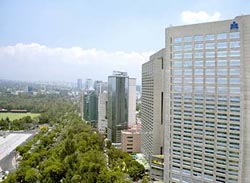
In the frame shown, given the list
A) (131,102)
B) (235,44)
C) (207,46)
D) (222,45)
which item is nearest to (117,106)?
(131,102)

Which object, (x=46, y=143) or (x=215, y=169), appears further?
(x=46, y=143)

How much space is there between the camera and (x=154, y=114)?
6.68 m

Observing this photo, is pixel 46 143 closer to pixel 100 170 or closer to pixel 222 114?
pixel 100 170

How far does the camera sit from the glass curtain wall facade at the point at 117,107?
954 centimetres

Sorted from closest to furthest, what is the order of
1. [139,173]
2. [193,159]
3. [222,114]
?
[222,114]
[193,159]
[139,173]

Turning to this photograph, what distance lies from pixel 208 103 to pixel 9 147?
6.61m

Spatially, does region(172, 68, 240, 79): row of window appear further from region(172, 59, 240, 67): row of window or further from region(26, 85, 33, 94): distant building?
region(26, 85, 33, 94): distant building

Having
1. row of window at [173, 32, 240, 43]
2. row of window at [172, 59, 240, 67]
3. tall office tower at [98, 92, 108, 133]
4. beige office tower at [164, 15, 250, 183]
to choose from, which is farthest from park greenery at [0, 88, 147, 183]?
tall office tower at [98, 92, 108, 133]

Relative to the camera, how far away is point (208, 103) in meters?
4.64

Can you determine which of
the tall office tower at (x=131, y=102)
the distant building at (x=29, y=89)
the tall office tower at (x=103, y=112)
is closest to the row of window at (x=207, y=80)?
the tall office tower at (x=131, y=102)

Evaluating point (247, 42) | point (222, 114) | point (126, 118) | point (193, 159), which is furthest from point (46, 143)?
point (247, 42)

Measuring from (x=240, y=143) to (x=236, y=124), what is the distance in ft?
0.97

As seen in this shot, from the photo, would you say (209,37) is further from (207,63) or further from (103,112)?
(103,112)

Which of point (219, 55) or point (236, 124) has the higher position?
point (219, 55)
